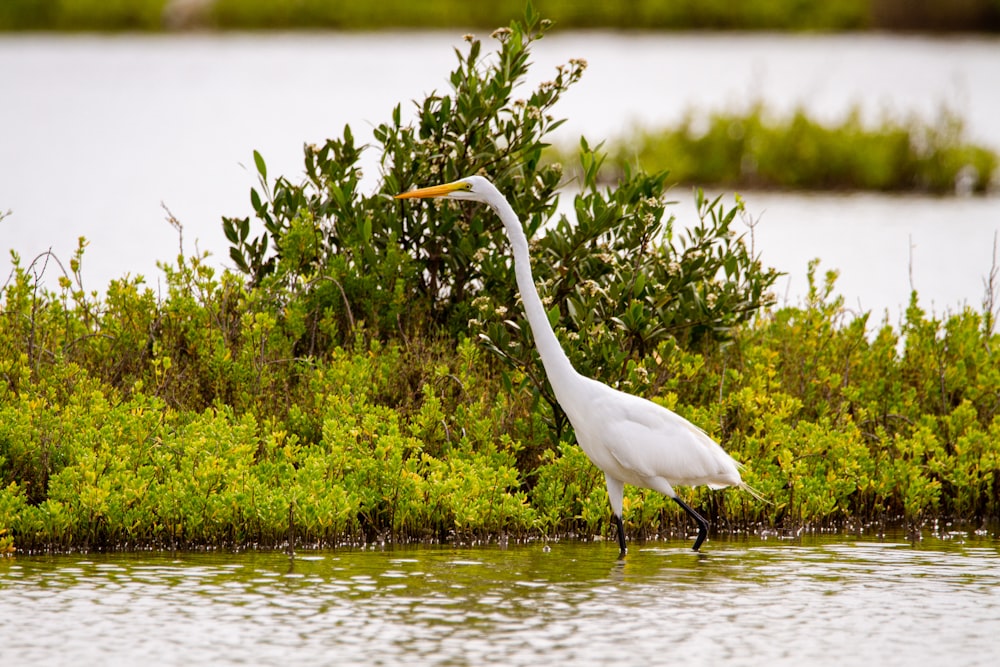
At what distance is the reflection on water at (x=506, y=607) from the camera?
5.86 m

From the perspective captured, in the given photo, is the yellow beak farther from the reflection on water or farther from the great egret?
the reflection on water

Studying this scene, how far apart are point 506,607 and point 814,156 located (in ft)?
53.4

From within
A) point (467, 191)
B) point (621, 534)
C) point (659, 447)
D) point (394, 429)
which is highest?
point (467, 191)

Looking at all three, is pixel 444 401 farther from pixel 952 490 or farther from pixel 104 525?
pixel 952 490

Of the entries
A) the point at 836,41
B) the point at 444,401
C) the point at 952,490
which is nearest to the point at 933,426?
the point at 952,490

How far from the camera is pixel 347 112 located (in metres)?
29.2

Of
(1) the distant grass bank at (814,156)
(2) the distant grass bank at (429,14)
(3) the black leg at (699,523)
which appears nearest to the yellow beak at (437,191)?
(3) the black leg at (699,523)

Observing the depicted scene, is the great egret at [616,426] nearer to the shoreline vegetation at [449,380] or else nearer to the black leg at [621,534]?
the black leg at [621,534]

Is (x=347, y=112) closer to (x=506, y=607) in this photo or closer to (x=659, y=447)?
(x=659, y=447)

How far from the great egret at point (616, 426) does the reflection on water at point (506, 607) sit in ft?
1.65

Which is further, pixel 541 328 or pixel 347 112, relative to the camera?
pixel 347 112

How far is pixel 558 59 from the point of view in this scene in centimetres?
3966

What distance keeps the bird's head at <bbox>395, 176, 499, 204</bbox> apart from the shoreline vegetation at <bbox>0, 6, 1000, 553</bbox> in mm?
947

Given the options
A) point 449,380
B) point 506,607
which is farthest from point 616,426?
point 449,380
